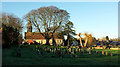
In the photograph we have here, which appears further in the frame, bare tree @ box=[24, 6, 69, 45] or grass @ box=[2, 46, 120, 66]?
bare tree @ box=[24, 6, 69, 45]

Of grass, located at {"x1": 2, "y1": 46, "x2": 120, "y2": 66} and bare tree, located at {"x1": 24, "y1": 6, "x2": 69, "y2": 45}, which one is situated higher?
bare tree, located at {"x1": 24, "y1": 6, "x2": 69, "y2": 45}

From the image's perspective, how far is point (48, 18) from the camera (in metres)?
43.1

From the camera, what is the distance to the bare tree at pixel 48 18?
42469 millimetres

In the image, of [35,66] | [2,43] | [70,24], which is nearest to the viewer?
[35,66]

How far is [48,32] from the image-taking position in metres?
44.1

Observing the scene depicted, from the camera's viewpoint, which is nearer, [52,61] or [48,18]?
[52,61]

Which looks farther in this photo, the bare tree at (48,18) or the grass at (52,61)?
the bare tree at (48,18)

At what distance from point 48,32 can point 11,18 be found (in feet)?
37.9

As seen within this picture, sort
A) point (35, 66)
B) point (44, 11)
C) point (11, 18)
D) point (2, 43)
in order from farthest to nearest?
point (44, 11) → point (11, 18) → point (2, 43) → point (35, 66)

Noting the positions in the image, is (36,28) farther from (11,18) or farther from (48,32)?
(11,18)

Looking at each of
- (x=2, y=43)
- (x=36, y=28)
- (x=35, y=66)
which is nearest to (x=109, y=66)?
(x=35, y=66)

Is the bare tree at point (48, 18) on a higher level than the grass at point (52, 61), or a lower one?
higher

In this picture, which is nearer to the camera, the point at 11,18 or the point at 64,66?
the point at 64,66

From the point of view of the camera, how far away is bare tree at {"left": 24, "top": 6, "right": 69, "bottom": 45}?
4247 centimetres
